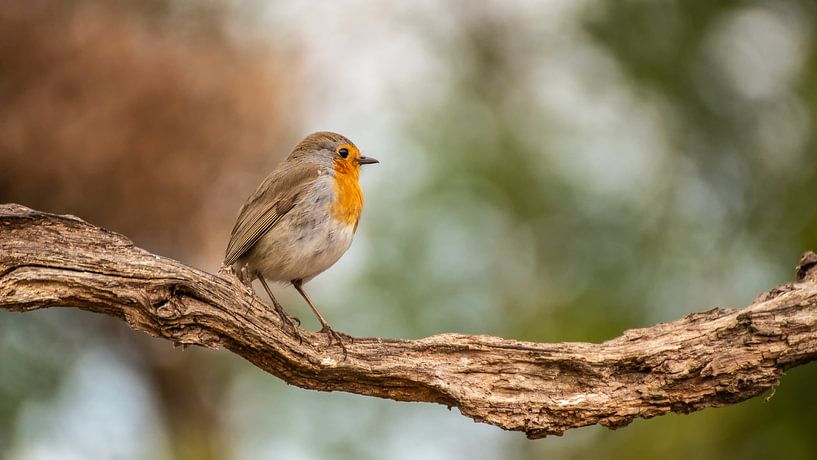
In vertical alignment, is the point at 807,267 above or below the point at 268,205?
below

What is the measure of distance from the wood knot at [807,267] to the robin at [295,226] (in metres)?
1.90

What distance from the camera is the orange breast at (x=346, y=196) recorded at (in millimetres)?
4234

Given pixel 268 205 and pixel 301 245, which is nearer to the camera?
pixel 301 245

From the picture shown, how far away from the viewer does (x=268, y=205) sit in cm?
428

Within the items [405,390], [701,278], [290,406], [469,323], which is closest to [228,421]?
[290,406]

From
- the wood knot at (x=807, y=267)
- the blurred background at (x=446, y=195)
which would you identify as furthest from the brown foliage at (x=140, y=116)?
the wood knot at (x=807, y=267)

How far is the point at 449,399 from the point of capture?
3369 mm

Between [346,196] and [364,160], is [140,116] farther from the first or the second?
[346,196]

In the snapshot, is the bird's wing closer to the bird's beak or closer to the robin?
the robin

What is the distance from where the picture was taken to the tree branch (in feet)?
9.60

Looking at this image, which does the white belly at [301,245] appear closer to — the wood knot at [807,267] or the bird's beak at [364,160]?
the bird's beak at [364,160]

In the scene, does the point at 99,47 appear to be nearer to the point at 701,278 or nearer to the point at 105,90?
the point at 105,90

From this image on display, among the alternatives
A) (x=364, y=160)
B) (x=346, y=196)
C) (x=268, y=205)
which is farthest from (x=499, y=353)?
(x=364, y=160)

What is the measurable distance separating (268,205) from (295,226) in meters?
0.20
